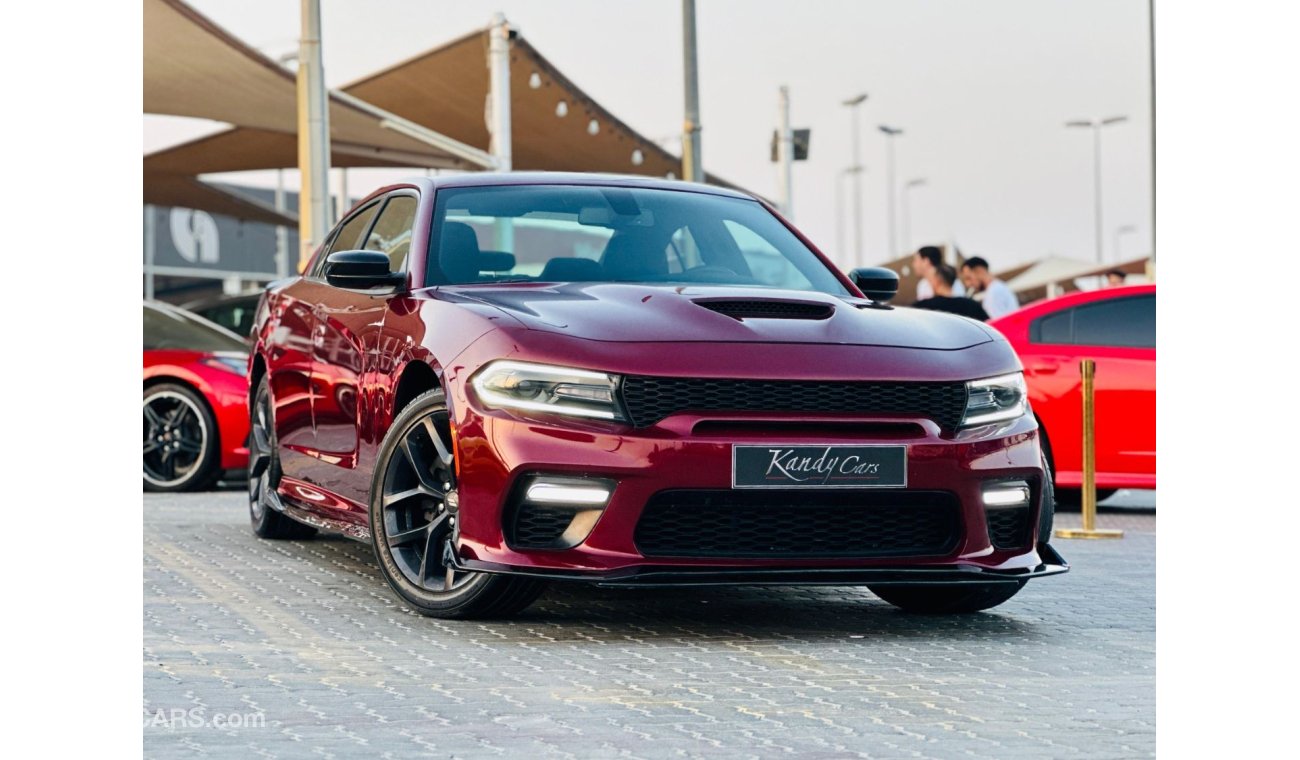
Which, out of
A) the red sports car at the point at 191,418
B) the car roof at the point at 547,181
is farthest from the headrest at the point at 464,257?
the red sports car at the point at 191,418

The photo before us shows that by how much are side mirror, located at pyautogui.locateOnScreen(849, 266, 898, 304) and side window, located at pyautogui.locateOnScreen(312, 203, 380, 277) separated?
203 centimetres

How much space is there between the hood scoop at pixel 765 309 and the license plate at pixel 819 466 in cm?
54

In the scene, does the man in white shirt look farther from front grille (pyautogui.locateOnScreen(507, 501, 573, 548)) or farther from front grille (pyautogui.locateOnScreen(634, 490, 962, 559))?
front grille (pyautogui.locateOnScreen(507, 501, 573, 548))

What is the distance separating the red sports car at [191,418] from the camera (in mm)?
12664

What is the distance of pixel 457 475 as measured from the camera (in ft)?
20.0

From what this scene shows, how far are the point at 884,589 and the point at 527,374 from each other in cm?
181

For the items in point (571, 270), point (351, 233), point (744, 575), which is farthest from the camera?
point (351, 233)

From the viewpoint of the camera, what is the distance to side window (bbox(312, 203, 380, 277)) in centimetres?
824

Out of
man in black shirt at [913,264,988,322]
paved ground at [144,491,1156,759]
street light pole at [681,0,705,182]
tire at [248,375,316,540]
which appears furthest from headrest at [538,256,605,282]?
street light pole at [681,0,705,182]

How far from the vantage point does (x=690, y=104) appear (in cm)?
2847

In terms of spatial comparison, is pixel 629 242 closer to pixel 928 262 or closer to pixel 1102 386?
pixel 1102 386

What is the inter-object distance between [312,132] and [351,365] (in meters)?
11.0

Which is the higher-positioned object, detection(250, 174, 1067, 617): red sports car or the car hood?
the car hood

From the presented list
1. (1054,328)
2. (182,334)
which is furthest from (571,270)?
(182,334)
